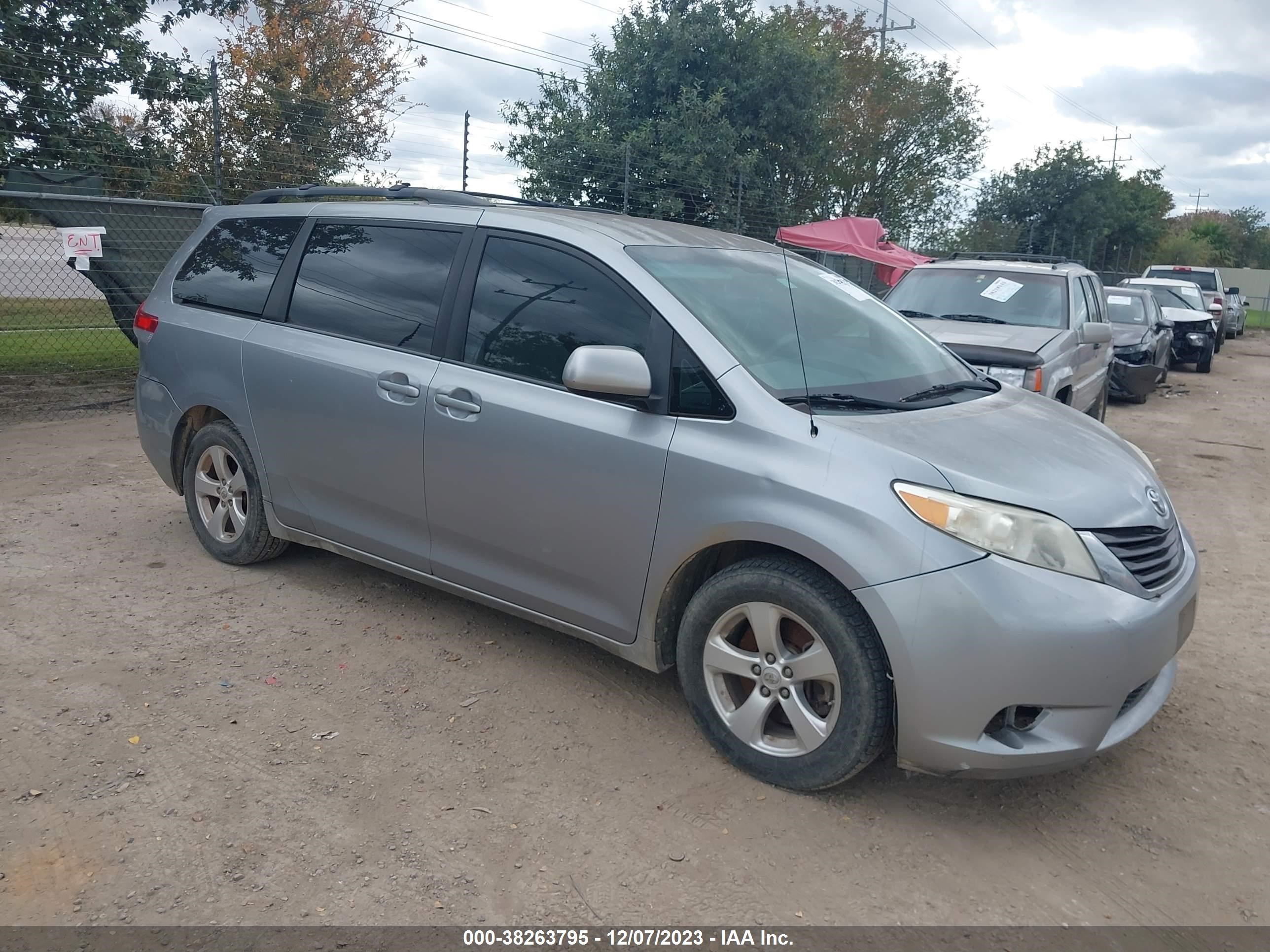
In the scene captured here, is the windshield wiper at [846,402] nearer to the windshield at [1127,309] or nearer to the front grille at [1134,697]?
the front grille at [1134,697]

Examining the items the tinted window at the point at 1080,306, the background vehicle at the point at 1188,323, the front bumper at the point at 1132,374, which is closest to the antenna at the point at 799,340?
the tinted window at the point at 1080,306

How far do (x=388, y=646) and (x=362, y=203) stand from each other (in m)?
2.08

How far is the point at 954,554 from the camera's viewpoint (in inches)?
114

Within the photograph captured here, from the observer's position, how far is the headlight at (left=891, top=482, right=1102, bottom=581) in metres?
2.93

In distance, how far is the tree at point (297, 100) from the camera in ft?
40.7

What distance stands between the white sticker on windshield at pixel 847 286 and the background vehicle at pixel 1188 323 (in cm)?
1517

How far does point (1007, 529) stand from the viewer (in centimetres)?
295

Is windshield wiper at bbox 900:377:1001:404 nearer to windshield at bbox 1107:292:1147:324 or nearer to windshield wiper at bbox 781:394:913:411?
windshield wiper at bbox 781:394:913:411

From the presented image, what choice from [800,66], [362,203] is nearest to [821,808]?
[362,203]

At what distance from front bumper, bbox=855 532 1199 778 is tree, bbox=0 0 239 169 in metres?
10.2

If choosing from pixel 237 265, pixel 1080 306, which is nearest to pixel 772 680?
pixel 237 265

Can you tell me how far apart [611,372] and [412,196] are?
1868 millimetres
